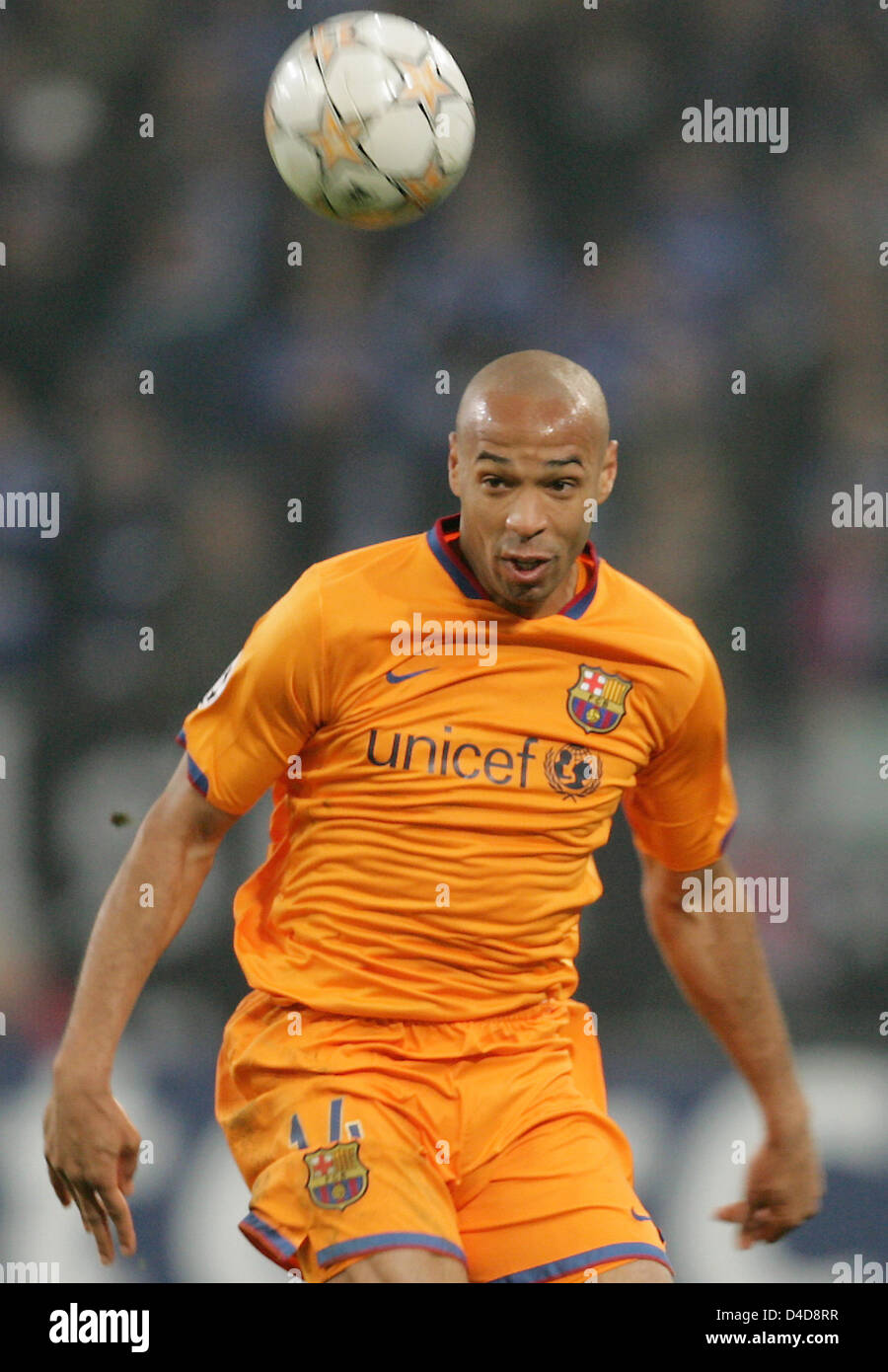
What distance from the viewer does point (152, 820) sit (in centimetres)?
278

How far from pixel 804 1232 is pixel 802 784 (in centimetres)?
118

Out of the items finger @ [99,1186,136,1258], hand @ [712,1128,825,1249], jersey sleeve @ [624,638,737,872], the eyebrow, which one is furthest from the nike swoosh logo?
hand @ [712,1128,825,1249]

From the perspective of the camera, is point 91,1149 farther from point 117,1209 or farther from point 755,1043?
point 755,1043

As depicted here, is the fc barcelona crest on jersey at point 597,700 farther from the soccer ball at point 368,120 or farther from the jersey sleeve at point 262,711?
the soccer ball at point 368,120

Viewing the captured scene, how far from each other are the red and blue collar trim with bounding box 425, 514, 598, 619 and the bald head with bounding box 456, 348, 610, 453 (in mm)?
166

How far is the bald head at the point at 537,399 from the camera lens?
110 inches

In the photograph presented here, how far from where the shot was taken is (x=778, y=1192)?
308 cm

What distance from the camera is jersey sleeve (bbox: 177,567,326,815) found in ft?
9.06

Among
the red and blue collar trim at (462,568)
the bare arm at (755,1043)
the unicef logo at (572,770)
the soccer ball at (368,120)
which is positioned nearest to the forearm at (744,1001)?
the bare arm at (755,1043)

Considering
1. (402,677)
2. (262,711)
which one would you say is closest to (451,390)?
(402,677)

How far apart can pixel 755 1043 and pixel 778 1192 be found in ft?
0.85

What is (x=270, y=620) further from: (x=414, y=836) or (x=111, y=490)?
(x=111, y=490)

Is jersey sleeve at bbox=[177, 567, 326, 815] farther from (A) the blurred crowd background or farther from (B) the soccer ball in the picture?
(A) the blurred crowd background

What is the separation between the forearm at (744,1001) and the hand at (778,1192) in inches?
1.5
